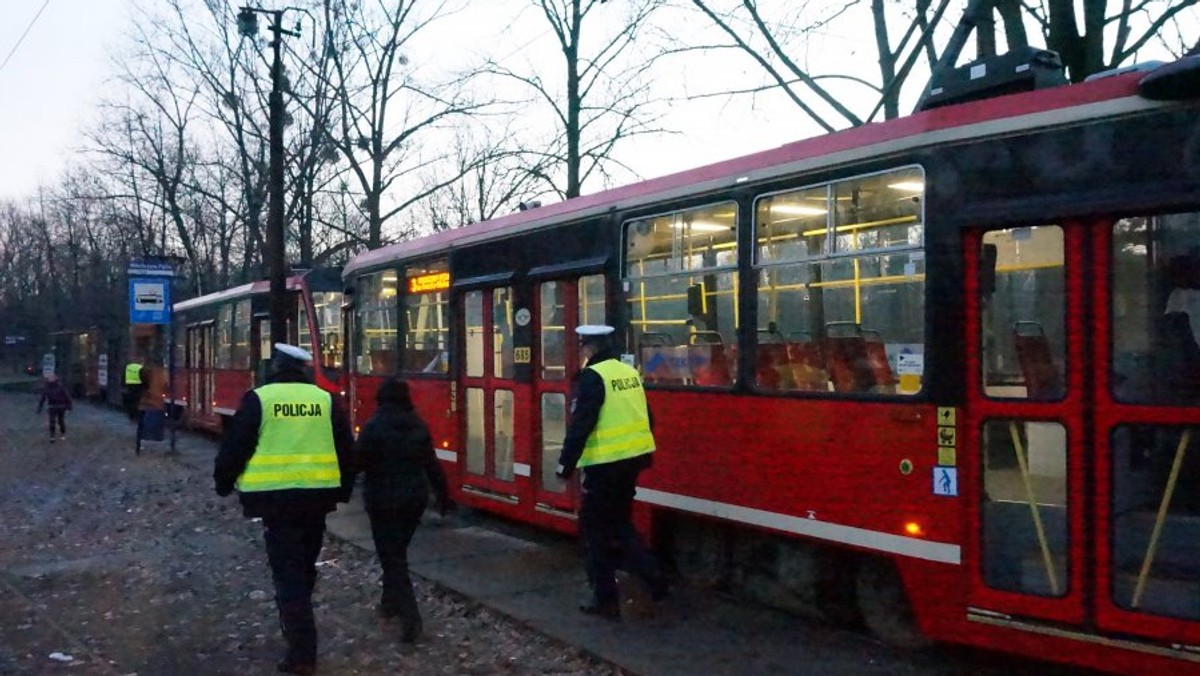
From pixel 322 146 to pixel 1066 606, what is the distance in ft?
94.1

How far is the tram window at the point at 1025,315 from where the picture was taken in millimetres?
5703

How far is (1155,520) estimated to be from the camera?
17.4ft

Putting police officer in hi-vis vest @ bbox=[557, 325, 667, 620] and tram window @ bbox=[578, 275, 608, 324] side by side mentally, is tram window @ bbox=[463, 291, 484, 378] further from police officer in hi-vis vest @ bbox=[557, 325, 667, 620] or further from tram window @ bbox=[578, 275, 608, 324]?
police officer in hi-vis vest @ bbox=[557, 325, 667, 620]

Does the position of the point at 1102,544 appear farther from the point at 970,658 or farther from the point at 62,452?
the point at 62,452

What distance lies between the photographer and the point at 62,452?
73.0 feet

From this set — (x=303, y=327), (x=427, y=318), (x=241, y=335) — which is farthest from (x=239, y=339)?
(x=427, y=318)

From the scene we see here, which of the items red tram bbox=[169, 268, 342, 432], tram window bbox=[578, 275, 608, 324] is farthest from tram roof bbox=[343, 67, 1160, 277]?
red tram bbox=[169, 268, 342, 432]

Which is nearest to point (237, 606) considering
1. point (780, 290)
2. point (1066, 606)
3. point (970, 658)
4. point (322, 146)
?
point (780, 290)

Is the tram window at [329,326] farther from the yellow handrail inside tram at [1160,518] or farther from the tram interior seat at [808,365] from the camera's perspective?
the yellow handrail inside tram at [1160,518]

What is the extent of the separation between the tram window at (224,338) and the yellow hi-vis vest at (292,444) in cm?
1892

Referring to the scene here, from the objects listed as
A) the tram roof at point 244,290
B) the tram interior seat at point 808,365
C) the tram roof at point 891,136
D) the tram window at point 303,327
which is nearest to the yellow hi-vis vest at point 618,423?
the tram interior seat at point 808,365

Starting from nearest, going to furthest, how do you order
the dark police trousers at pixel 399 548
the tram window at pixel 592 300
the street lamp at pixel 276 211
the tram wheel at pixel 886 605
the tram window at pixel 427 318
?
the tram wheel at pixel 886 605, the dark police trousers at pixel 399 548, the tram window at pixel 592 300, the tram window at pixel 427 318, the street lamp at pixel 276 211

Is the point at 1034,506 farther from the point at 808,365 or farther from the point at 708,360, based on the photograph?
the point at 708,360

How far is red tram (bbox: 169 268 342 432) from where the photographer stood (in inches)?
708
